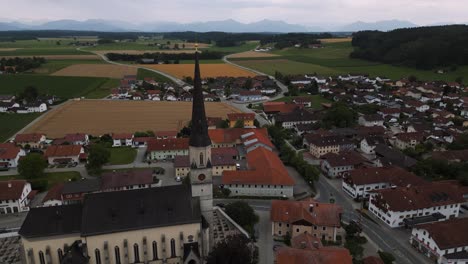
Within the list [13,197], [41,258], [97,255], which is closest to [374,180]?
[97,255]

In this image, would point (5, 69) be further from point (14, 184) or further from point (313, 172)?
point (313, 172)

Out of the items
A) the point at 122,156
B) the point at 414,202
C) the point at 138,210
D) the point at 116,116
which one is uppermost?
the point at 138,210

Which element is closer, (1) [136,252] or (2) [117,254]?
(2) [117,254]

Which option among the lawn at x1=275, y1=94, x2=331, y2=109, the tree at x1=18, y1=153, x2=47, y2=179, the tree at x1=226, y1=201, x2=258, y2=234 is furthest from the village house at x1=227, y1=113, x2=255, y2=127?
the tree at x1=226, y1=201, x2=258, y2=234

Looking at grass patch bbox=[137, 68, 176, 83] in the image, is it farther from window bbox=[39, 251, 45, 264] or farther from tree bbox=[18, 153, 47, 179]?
window bbox=[39, 251, 45, 264]

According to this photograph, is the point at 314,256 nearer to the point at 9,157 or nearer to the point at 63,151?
the point at 63,151

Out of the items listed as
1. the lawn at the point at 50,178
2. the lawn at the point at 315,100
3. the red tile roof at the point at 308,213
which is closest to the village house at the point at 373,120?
the lawn at the point at 315,100

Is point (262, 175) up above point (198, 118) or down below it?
below

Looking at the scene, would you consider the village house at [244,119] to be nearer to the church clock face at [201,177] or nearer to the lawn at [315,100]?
the lawn at [315,100]
